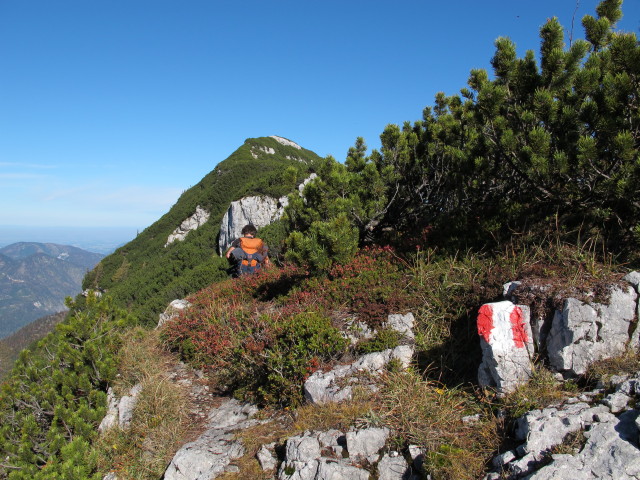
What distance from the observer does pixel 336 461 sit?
337 cm

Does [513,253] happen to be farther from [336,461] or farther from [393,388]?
[336,461]

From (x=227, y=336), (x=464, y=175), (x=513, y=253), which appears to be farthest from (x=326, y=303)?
(x=464, y=175)

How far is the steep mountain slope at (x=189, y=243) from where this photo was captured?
26.6 metres

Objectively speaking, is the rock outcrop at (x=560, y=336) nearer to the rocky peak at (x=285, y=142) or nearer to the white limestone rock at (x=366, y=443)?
the white limestone rock at (x=366, y=443)

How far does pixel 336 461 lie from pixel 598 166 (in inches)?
177

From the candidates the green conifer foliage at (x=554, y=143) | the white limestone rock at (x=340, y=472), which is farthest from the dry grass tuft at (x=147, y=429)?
the green conifer foliage at (x=554, y=143)

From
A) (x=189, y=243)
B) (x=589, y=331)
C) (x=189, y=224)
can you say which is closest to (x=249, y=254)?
(x=589, y=331)

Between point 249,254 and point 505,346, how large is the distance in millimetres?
7468

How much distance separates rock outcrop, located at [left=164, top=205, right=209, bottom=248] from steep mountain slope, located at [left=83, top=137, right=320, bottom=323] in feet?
2.48

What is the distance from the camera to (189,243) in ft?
142

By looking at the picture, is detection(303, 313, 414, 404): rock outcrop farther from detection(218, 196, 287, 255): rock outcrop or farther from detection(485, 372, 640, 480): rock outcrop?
detection(218, 196, 287, 255): rock outcrop

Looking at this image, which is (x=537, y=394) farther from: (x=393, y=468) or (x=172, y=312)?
(x=172, y=312)

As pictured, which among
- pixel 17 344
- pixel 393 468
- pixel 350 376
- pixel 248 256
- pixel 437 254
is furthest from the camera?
pixel 17 344

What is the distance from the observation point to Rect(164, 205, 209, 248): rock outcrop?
50.8 metres
